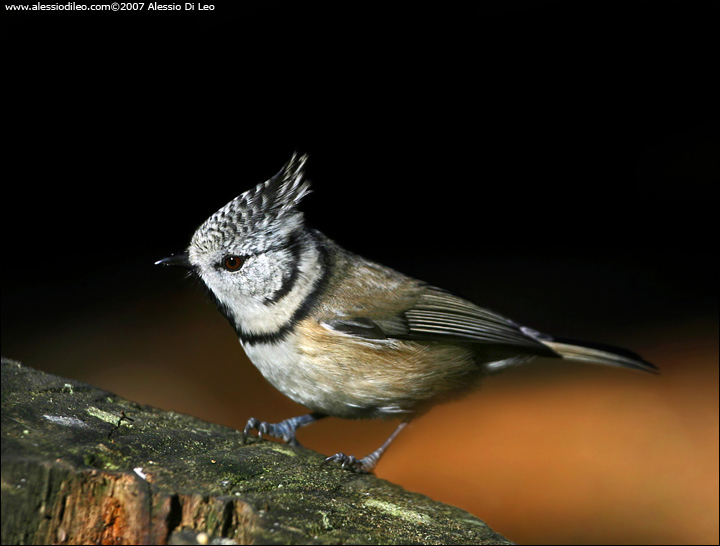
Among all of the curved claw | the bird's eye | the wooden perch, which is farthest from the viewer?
the bird's eye

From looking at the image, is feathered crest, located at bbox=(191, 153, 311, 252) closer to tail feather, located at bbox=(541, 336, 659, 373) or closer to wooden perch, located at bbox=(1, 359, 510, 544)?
wooden perch, located at bbox=(1, 359, 510, 544)

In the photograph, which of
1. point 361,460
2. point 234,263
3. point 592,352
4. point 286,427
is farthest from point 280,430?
point 592,352

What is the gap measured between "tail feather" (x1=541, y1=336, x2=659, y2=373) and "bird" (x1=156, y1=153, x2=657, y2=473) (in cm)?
25

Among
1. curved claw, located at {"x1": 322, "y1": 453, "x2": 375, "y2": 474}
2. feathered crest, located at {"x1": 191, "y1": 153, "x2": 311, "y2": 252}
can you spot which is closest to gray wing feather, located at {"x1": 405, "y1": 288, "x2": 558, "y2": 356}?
curved claw, located at {"x1": 322, "y1": 453, "x2": 375, "y2": 474}

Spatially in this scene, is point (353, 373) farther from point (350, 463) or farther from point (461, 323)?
point (461, 323)

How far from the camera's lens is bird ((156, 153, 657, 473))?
7.63 feet

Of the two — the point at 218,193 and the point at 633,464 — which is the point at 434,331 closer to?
the point at 633,464

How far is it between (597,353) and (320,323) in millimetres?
1284

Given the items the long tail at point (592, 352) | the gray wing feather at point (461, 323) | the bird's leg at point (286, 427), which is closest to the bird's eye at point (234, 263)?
the bird's leg at point (286, 427)

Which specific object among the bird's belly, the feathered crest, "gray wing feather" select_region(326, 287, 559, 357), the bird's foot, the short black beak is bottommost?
Answer: the bird's foot

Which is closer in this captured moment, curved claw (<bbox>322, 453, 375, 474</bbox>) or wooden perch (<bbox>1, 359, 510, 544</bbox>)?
wooden perch (<bbox>1, 359, 510, 544</bbox>)

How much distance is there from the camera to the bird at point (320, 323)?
232 centimetres

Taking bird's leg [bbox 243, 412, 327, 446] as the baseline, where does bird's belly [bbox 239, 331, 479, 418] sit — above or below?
above

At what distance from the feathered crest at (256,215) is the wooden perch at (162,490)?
0.76m
